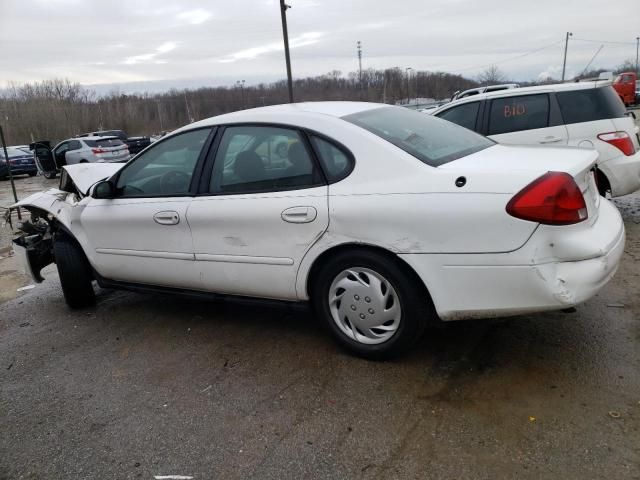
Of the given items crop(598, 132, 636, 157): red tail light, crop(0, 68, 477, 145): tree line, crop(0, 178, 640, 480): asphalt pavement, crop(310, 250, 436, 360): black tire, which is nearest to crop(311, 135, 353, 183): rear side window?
crop(310, 250, 436, 360): black tire

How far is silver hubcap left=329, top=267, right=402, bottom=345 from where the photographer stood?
306cm

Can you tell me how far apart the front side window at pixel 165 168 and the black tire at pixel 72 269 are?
2.80ft

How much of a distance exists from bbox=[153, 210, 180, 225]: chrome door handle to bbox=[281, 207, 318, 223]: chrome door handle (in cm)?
93

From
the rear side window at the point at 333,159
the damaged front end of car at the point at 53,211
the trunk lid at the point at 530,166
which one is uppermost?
the rear side window at the point at 333,159

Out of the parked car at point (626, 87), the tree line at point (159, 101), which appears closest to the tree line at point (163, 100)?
the tree line at point (159, 101)

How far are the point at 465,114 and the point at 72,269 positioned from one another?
4.91m

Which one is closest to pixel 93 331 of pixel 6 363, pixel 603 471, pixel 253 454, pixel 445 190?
pixel 6 363

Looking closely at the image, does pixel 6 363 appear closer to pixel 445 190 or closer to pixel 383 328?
pixel 383 328

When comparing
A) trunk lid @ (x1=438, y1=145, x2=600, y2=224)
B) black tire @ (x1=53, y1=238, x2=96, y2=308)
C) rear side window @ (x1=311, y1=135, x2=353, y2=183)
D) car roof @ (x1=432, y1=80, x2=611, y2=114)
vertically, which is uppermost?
car roof @ (x1=432, y1=80, x2=611, y2=114)

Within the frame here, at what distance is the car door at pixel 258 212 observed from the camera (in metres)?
3.22

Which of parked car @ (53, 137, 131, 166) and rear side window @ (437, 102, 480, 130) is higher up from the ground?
rear side window @ (437, 102, 480, 130)

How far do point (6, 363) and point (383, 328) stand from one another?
277 centimetres

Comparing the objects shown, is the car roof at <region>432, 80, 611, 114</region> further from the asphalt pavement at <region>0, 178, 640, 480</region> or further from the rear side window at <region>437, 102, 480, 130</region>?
the asphalt pavement at <region>0, 178, 640, 480</region>

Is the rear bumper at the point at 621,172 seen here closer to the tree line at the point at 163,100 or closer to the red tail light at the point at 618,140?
the red tail light at the point at 618,140
